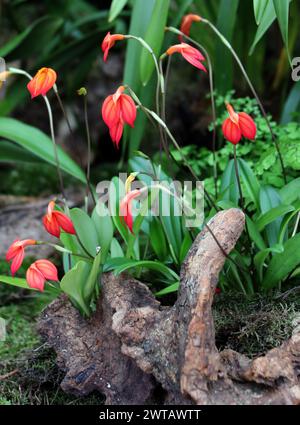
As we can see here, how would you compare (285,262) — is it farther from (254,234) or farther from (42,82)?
(42,82)

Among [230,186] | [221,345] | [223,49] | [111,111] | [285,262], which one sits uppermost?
[111,111]

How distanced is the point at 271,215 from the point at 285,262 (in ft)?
0.44

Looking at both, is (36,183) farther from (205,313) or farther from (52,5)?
(205,313)

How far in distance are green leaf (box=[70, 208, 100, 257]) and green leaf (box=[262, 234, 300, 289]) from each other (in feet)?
1.63

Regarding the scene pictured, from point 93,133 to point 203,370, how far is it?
3053 mm

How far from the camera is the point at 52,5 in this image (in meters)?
3.63

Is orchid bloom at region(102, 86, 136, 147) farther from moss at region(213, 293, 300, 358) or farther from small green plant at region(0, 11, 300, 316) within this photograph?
moss at region(213, 293, 300, 358)

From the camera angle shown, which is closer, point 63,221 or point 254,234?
point 63,221

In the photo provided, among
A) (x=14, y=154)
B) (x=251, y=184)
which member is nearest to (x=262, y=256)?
(x=251, y=184)

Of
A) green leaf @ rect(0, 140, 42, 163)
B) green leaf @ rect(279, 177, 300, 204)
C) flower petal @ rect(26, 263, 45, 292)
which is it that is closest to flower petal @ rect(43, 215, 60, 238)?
flower petal @ rect(26, 263, 45, 292)

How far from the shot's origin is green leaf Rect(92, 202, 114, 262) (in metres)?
1.80

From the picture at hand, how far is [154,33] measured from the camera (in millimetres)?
2043

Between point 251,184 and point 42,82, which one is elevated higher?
point 42,82
